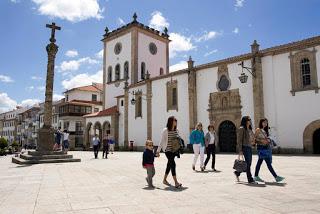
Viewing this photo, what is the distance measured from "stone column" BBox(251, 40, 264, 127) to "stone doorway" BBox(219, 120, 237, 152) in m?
2.75

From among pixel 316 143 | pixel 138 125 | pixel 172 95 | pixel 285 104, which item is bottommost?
pixel 316 143

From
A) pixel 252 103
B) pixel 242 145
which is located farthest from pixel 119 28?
pixel 242 145

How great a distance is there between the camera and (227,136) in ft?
85.8

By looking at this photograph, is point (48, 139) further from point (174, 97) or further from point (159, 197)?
point (174, 97)

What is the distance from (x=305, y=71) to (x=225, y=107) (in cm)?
679

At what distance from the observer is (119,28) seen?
41.8 m

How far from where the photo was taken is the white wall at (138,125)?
1316 inches

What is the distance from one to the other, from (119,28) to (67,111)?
20.0m

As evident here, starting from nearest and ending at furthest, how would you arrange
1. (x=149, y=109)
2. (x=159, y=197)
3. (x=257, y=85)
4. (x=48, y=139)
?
(x=159, y=197) < (x=48, y=139) < (x=257, y=85) < (x=149, y=109)

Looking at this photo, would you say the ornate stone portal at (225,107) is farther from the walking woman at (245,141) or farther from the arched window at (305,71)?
the walking woman at (245,141)

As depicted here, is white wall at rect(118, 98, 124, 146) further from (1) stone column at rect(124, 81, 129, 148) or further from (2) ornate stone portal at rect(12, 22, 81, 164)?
(2) ornate stone portal at rect(12, 22, 81, 164)

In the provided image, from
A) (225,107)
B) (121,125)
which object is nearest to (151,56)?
(121,125)

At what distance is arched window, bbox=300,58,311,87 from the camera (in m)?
21.4

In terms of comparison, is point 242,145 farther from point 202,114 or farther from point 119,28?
point 119,28
